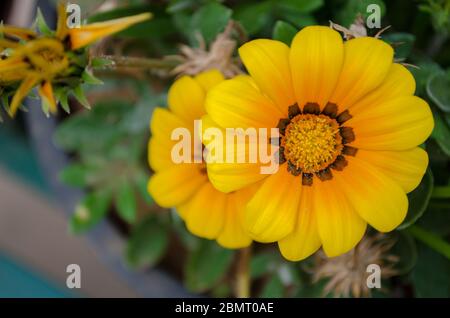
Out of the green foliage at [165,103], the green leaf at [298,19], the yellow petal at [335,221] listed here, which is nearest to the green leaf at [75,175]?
the green foliage at [165,103]

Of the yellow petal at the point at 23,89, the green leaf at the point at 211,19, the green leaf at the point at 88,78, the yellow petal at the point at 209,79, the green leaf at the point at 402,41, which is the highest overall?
the green leaf at the point at 211,19

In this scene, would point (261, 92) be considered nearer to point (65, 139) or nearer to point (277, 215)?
point (277, 215)

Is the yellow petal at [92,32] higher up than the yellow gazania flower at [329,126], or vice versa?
the yellow petal at [92,32]

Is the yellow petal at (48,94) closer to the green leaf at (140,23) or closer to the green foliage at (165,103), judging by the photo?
the green foliage at (165,103)

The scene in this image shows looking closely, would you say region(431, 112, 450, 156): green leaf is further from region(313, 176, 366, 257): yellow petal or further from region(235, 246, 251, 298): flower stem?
region(235, 246, 251, 298): flower stem

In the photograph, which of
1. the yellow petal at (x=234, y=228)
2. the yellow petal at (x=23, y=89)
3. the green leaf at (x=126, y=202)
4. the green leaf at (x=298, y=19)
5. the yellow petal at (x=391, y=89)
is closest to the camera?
the yellow petal at (x=23, y=89)

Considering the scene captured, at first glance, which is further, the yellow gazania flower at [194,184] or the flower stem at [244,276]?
the flower stem at [244,276]
